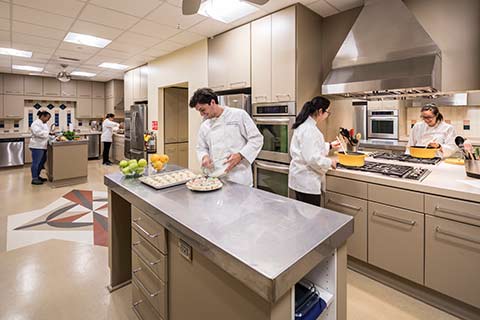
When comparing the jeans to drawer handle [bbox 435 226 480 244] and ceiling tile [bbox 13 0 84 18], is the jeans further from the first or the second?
drawer handle [bbox 435 226 480 244]

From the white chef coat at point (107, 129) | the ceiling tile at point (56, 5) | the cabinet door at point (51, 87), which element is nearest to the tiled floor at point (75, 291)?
the ceiling tile at point (56, 5)

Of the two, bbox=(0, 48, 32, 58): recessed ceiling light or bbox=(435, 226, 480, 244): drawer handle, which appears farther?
bbox=(0, 48, 32, 58): recessed ceiling light

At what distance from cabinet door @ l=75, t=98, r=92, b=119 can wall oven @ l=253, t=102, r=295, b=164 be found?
7.54 m

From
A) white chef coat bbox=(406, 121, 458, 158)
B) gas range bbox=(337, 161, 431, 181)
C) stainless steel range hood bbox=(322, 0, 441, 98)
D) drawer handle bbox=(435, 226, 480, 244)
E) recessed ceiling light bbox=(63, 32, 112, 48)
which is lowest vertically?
drawer handle bbox=(435, 226, 480, 244)

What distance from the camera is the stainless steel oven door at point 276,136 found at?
3.05 metres

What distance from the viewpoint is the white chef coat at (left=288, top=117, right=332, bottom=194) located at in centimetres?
223

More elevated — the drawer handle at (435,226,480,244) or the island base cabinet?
the drawer handle at (435,226,480,244)

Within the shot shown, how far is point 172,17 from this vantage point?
3275 mm

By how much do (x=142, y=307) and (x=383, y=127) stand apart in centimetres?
423

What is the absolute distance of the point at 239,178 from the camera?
2.29 meters

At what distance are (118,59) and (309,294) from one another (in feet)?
19.0

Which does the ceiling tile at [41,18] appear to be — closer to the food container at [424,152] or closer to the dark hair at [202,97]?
the dark hair at [202,97]

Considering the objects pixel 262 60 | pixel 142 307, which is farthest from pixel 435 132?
pixel 142 307

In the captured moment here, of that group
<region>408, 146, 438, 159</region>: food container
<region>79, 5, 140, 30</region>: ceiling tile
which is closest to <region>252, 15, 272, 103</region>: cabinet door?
<region>79, 5, 140, 30</region>: ceiling tile
